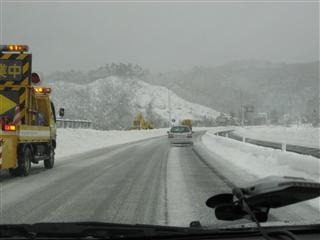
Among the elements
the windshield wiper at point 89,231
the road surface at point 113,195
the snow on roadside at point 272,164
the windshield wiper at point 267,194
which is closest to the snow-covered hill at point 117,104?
the snow on roadside at point 272,164

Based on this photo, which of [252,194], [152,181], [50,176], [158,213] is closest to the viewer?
[252,194]

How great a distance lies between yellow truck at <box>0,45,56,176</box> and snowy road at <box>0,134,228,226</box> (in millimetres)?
650

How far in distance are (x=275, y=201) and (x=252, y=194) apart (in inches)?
11.1

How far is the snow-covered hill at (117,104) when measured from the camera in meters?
172

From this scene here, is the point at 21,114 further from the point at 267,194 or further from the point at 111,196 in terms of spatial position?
the point at 267,194

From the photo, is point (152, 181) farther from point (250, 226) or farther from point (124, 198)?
point (250, 226)

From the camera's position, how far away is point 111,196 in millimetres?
10695

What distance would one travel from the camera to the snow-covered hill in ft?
563

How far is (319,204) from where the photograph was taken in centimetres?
951

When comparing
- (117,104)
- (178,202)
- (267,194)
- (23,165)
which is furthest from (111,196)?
(117,104)

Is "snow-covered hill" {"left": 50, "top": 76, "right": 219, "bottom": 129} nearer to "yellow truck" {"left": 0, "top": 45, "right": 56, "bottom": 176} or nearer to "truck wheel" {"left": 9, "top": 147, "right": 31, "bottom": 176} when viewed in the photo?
"yellow truck" {"left": 0, "top": 45, "right": 56, "bottom": 176}

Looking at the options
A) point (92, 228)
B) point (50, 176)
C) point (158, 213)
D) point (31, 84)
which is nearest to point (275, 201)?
point (92, 228)

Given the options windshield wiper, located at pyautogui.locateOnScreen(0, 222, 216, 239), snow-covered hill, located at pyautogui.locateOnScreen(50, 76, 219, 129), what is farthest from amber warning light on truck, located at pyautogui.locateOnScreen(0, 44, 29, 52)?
snow-covered hill, located at pyautogui.locateOnScreen(50, 76, 219, 129)

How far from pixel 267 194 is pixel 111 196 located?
8138mm
